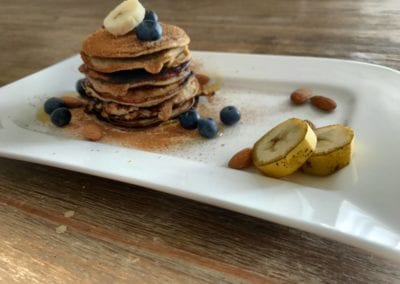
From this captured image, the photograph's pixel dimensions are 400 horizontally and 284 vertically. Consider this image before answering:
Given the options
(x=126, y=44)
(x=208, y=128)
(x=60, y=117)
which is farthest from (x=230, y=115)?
(x=60, y=117)

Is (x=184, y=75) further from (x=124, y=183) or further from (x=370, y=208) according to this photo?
(x=370, y=208)

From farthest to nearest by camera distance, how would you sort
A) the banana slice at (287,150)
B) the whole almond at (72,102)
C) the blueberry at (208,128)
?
1. the whole almond at (72,102)
2. the blueberry at (208,128)
3. the banana slice at (287,150)

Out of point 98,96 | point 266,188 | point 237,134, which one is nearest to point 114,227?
point 266,188

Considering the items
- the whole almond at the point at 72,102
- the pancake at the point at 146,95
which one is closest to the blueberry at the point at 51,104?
the whole almond at the point at 72,102

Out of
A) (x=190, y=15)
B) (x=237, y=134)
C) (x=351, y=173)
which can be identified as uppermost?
(x=351, y=173)

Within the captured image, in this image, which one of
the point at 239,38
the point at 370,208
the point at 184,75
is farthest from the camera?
the point at 239,38

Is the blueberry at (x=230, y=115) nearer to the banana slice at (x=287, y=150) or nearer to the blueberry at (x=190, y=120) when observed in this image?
the blueberry at (x=190, y=120)
